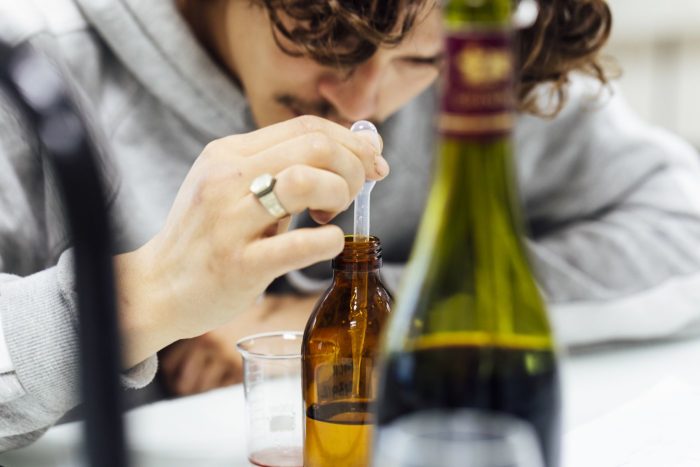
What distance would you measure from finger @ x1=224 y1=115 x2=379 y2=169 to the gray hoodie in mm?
293

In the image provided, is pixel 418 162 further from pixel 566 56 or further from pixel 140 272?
pixel 140 272

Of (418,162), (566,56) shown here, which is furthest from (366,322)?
(418,162)

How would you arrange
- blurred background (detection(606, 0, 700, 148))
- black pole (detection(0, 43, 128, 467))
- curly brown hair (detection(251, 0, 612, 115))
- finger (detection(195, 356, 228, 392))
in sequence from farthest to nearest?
1. blurred background (detection(606, 0, 700, 148))
2. finger (detection(195, 356, 228, 392))
3. curly brown hair (detection(251, 0, 612, 115))
4. black pole (detection(0, 43, 128, 467))

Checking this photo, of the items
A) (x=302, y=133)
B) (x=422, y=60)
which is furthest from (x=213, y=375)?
(x=302, y=133)

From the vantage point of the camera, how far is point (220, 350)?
1.02m

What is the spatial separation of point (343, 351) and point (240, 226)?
0.12 metres

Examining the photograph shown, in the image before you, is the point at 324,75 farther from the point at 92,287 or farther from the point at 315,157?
the point at 92,287

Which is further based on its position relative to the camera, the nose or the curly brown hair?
the nose

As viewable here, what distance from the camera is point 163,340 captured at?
2.04ft

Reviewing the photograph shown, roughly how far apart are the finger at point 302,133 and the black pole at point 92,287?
22 cm

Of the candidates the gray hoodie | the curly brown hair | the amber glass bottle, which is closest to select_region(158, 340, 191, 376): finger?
the gray hoodie

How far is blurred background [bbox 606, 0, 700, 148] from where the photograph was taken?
9.81ft

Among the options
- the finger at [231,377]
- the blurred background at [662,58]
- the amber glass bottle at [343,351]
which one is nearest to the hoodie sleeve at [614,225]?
the finger at [231,377]

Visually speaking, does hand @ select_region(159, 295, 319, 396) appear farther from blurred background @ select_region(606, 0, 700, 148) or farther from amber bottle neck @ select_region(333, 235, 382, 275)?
blurred background @ select_region(606, 0, 700, 148)
